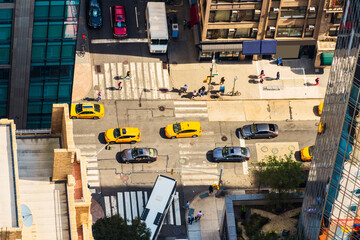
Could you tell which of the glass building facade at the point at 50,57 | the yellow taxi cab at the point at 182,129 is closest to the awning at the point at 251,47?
the yellow taxi cab at the point at 182,129

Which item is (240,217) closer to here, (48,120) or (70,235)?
(48,120)

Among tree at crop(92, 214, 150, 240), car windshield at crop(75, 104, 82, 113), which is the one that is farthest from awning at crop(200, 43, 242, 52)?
tree at crop(92, 214, 150, 240)

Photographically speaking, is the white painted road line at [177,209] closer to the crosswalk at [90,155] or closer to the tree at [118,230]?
→ the crosswalk at [90,155]

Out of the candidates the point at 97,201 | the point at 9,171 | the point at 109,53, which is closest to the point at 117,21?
the point at 109,53

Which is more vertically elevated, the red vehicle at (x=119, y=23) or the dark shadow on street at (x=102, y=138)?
the red vehicle at (x=119, y=23)

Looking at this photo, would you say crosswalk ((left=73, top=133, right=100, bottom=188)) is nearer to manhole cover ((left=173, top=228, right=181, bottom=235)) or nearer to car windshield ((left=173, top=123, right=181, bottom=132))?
car windshield ((left=173, top=123, right=181, bottom=132))

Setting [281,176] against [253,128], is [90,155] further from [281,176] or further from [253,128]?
[281,176]
